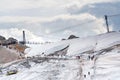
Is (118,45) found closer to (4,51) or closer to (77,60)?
(77,60)

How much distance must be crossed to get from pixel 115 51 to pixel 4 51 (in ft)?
54.4

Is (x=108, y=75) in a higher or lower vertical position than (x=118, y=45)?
lower

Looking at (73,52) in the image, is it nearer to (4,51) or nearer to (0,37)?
(4,51)

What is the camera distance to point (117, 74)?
14.6 metres

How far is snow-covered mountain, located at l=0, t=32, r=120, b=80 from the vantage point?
52.2 ft

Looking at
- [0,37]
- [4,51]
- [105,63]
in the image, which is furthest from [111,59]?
[0,37]

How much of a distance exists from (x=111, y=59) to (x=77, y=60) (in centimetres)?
313

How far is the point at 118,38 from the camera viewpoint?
24.9m

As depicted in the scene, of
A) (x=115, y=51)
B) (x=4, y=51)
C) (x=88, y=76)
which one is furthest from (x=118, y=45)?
(x=4, y=51)

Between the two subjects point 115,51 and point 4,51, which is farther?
point 4,51

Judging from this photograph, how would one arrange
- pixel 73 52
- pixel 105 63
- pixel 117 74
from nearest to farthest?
1. pixel 117 74
2. pixel 105 63
3. pixel 73 52

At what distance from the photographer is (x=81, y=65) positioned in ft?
62.1

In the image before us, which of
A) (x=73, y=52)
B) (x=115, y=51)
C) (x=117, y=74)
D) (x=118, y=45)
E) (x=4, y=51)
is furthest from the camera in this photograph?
(x=4, y=51)

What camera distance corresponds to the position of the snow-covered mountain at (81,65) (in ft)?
52.2
